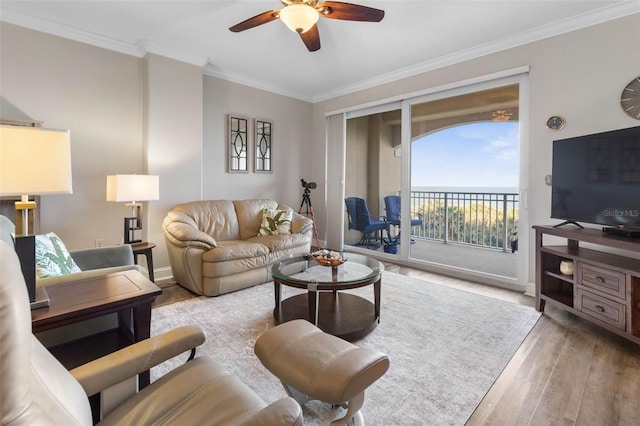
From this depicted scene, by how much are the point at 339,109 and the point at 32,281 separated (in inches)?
182

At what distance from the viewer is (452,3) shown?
2.71 m

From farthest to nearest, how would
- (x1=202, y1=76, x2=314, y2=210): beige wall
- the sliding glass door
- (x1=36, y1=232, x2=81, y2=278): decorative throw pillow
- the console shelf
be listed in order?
1. (x1=202, y1=76, x2=314, y2=210): beige wall
2. the sliding glass door
3. the console shelf
4. (x1=36, y1=232, x2=81, y2=278): decorative throw pillow

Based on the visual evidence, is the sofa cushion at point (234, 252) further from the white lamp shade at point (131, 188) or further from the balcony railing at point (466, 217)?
the balcony railing at point (466, 217)

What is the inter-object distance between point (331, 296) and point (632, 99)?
3.11 metres

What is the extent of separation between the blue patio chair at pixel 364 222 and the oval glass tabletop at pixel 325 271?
6.69 feet

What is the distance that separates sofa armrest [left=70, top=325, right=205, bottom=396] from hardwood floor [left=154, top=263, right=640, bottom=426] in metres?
1.38

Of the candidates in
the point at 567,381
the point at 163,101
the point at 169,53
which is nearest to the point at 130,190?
the point at 163,101

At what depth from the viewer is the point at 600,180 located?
2.47 m

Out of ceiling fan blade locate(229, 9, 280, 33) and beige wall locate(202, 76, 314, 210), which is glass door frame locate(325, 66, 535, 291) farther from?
ceiling fan blade locate(229, 9, 280, 33)

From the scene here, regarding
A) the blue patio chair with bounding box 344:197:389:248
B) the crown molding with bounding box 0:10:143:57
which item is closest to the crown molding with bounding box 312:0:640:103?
the blue patio chair with bounding box 344:197:389:248

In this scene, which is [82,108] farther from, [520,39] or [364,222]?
[520,39]

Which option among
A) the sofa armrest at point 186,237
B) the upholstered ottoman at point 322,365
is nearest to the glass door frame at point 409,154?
the sofa armrest at point 186,237

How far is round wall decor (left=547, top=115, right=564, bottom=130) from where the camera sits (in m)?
3.01

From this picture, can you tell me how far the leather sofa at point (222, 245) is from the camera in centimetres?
309
